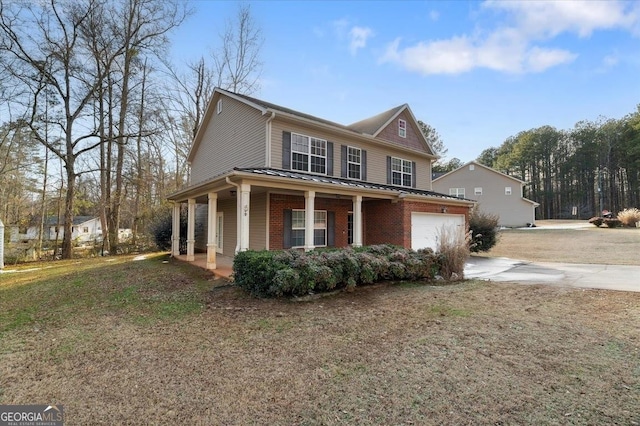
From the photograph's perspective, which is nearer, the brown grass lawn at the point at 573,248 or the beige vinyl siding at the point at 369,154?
the beige vinyl siding at the point at 369,154

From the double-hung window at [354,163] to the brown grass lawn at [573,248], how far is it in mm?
8360

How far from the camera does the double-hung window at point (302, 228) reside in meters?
12.0

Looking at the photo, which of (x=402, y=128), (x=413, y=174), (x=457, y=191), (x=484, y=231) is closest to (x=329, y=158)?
(x=402, y=128)

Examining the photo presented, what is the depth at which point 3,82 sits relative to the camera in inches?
619

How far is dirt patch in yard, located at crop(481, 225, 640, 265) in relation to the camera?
1384 cm

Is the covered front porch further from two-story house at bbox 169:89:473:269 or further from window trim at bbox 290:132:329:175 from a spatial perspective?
window trim at bbox 290:132:329:175

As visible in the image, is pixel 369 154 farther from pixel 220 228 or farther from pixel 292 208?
pixel 220 228

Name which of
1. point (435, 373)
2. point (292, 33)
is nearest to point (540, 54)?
point (292, 33)

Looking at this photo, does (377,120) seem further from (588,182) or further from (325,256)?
(588,182)

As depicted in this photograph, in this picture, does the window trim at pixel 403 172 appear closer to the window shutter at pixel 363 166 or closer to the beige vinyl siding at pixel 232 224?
the window shutter at pixel 363 166

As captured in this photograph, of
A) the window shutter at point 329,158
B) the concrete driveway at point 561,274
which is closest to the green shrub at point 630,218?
the concrete driveway at point 561,274

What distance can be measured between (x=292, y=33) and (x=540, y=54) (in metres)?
9.53

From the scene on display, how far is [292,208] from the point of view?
11.9m

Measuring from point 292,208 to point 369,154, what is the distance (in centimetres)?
492
